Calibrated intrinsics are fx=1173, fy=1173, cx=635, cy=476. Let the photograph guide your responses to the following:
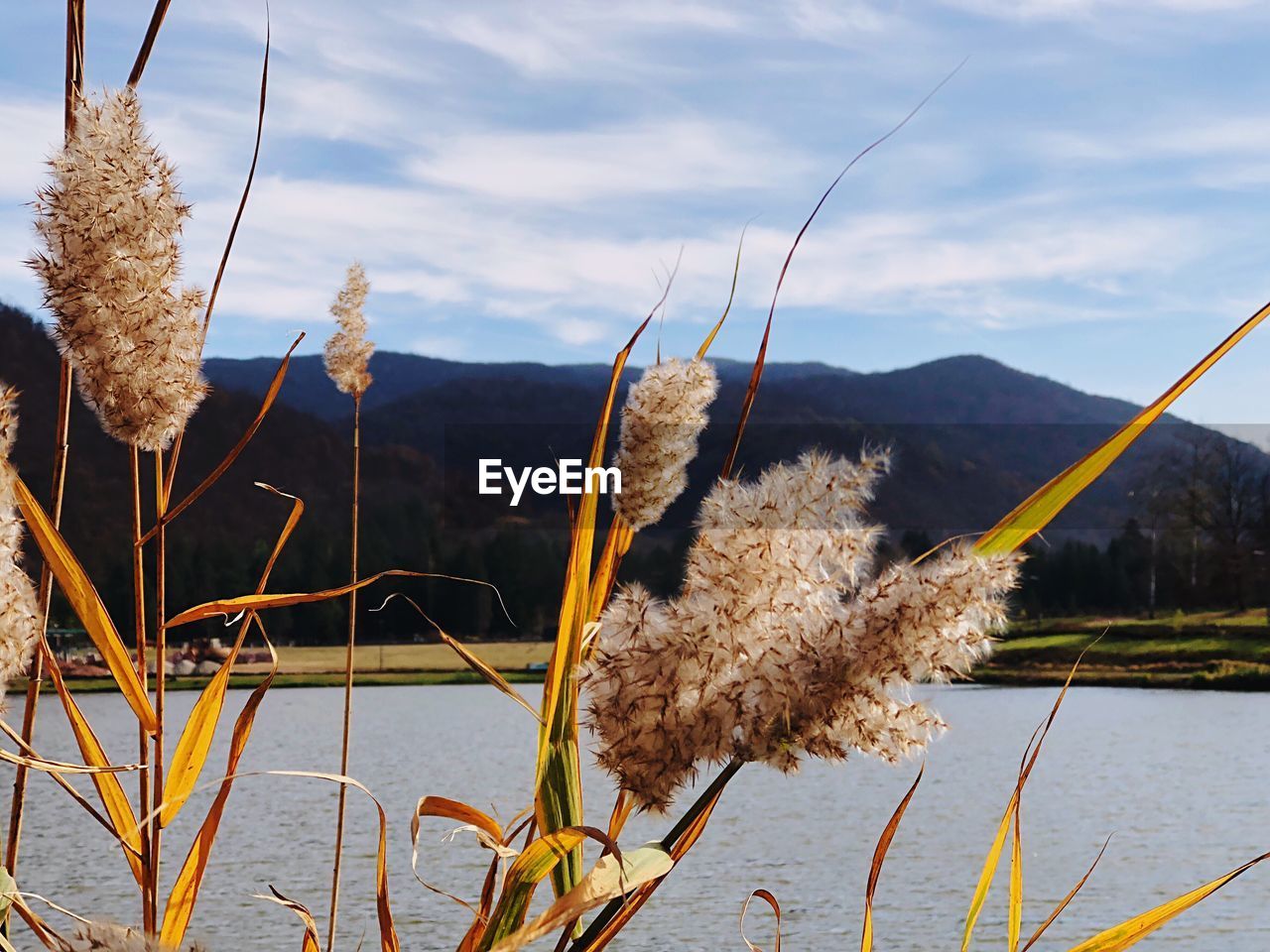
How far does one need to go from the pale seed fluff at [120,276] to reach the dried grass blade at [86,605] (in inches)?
5.5

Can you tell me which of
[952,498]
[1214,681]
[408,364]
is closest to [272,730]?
[1214,681]

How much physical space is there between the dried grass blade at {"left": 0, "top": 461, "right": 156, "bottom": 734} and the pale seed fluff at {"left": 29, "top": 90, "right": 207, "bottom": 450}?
140 millimetres

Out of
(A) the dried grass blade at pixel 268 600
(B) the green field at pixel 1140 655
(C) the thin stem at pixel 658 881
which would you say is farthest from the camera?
(B) the green field at pixel 1140 655

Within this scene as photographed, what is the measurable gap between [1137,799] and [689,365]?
3440 cm

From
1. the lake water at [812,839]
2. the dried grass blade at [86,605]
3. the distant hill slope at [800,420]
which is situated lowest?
the lake water at [812,839]

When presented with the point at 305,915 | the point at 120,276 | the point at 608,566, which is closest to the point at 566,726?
the point at 608,566

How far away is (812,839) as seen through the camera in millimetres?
28062

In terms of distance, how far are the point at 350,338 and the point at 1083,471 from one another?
10.9ft

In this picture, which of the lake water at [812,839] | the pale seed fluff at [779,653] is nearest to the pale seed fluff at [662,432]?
the pale seed fluff at [779,653]

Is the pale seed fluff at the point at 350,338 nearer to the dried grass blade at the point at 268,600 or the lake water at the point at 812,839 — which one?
the dried grass blade at the point at 268,600

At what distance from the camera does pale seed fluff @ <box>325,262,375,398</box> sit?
13.5 ft

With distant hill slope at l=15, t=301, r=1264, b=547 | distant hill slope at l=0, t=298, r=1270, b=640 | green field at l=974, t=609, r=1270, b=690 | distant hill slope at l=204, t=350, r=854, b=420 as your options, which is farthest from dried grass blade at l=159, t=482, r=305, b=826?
distant hill slope at l=204, t=350, r=854, b=420

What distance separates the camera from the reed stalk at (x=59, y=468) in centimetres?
141

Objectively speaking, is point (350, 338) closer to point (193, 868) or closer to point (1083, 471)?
point (193, 868)
